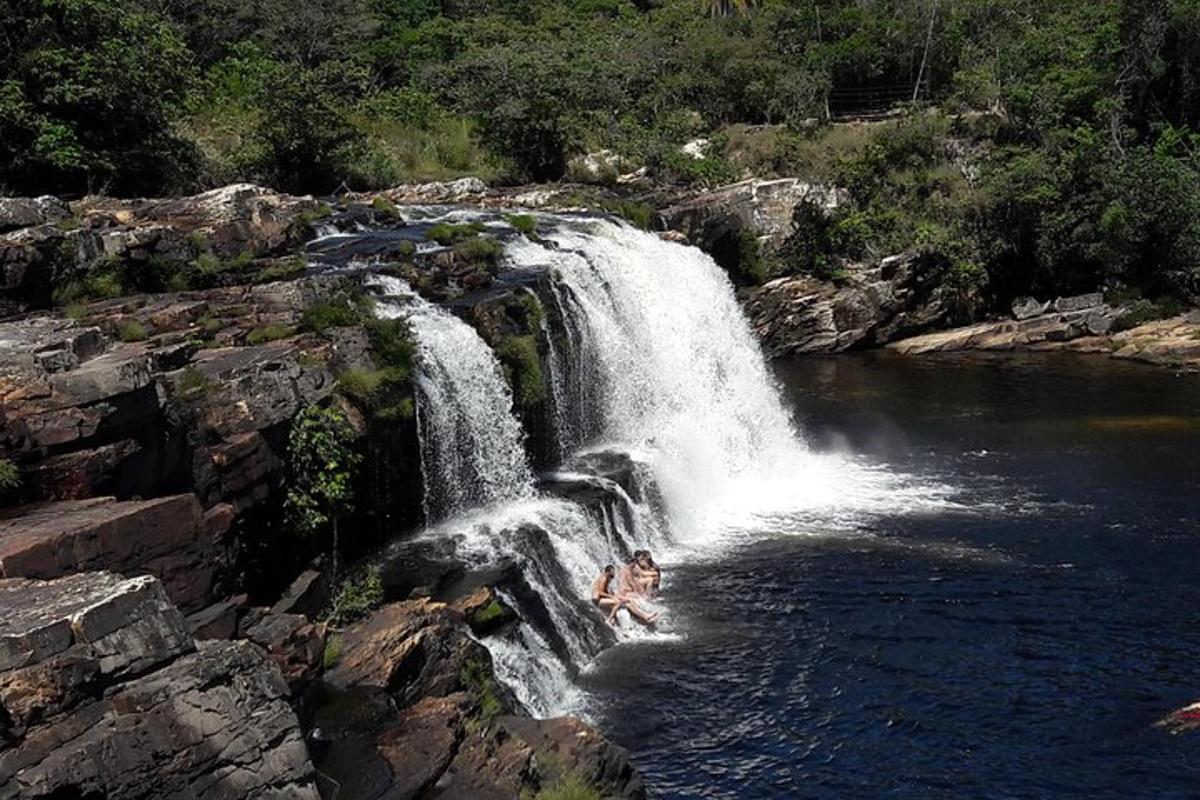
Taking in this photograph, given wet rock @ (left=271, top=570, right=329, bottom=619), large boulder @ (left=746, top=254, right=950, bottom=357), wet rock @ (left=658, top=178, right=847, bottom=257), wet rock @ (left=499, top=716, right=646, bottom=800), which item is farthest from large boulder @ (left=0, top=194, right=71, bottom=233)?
large boulder @ (left=746, top=254, right=950, bottom=357)

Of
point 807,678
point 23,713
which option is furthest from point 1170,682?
point 23,713

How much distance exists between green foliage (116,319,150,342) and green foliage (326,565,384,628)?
229 inches

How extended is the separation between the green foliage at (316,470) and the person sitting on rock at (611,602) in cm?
469

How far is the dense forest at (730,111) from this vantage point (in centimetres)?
2905

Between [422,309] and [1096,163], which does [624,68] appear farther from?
[422,309]

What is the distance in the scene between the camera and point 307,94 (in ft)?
117

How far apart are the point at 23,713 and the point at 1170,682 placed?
49.8ft

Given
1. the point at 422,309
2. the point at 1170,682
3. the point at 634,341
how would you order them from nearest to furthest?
1. the point at 1170,682
2. the point at 422,309
3. the point at 634,341

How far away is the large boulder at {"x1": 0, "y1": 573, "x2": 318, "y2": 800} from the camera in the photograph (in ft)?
25.8

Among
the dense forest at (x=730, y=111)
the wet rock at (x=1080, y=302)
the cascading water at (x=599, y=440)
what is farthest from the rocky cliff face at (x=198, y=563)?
the wet rock at (x=1080, y=302)

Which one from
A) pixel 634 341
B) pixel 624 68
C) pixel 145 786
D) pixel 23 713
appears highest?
pixel 624 68

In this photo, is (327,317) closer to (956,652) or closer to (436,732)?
(436,732)

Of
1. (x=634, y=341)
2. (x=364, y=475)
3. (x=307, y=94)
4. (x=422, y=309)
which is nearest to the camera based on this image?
(x=364, y=475)

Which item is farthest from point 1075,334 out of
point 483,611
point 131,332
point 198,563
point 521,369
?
point 198,563
